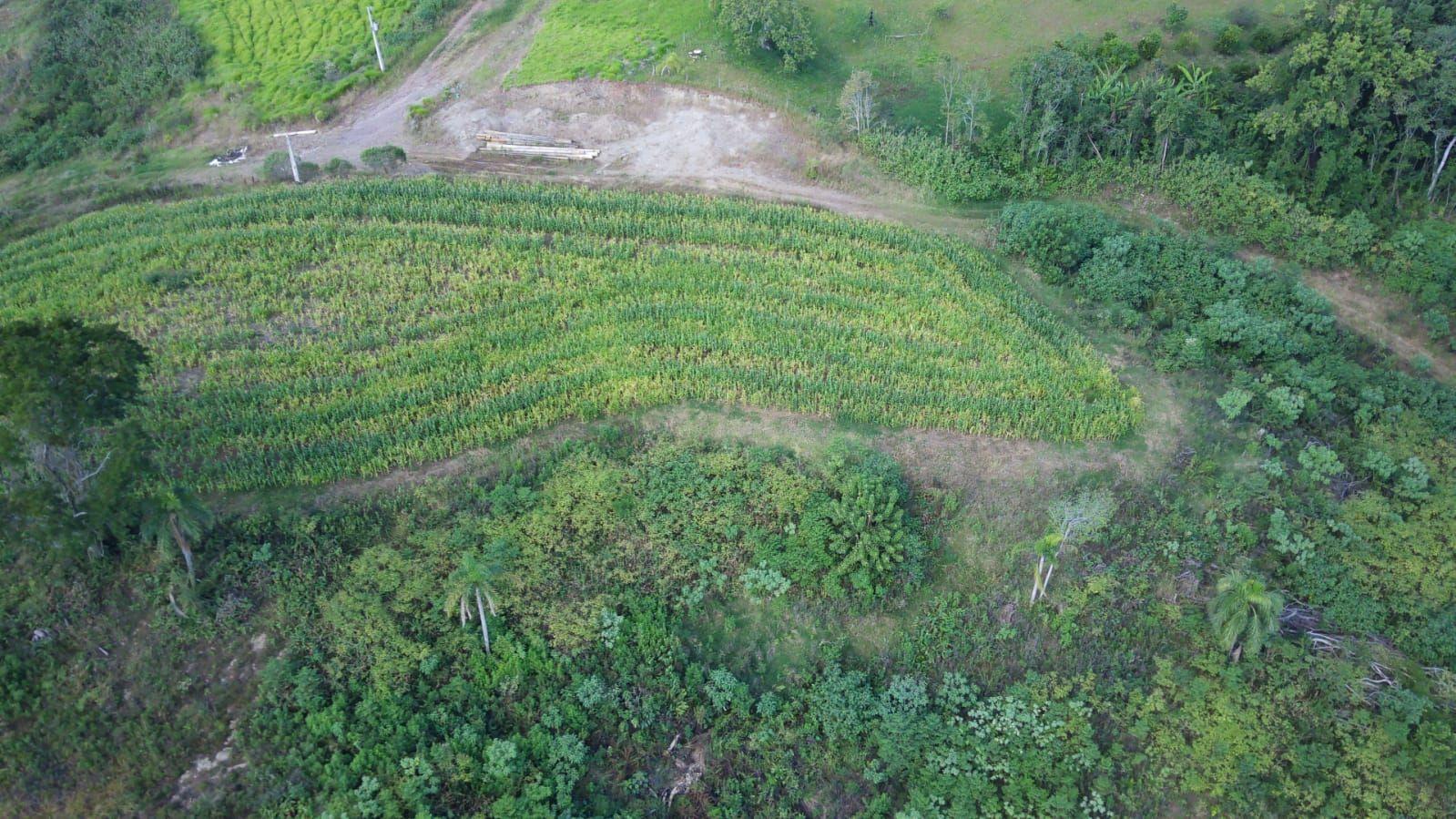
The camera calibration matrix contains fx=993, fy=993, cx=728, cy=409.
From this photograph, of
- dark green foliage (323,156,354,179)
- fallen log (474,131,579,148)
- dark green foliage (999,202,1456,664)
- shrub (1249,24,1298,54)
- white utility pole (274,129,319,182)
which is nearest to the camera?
dark green foliage (999,202,1456,664)

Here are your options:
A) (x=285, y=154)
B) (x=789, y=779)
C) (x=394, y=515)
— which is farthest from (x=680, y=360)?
(x=285, y=154)

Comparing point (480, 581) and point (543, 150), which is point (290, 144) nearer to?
point (543, 150)

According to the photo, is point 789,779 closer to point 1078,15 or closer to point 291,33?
point 1078,15

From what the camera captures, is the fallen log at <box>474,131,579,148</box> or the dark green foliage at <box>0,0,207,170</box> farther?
the dark green foliage at <box>0,0,207,170</box>

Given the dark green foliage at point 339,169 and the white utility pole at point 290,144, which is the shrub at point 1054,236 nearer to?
the dark green foliage at point 339,169

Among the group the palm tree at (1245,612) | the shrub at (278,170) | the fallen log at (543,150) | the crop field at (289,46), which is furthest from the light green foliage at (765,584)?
the crop field at (289,46)

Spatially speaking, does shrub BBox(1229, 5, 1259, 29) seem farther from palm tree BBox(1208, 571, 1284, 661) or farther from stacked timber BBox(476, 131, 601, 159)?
palm tree BBox(1208, 571, 1284, 661)

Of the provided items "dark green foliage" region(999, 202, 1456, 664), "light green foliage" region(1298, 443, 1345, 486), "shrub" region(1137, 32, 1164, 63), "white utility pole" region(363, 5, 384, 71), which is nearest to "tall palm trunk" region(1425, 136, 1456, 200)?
"dark green foliage" region(999, 202, 1456, 664)
